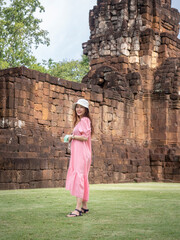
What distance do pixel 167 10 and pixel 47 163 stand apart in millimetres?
12129

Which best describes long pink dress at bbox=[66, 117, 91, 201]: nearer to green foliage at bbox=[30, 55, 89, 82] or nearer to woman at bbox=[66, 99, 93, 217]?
woman at bbox=[66, 99, 93, 217]

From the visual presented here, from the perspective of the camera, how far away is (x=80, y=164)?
5828 mm

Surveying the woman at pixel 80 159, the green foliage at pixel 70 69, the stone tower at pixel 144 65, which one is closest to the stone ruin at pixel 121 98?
the stone tower at pixel 144 65

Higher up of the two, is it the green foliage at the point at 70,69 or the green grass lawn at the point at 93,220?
the green foliage at the point at 70,69

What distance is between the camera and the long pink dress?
5.75 metres

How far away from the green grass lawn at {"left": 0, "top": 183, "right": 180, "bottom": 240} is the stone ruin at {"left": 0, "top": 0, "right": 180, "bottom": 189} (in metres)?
5.72

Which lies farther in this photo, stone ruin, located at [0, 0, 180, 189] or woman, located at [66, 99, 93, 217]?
stone ruin, located at [0, 0, 180, 189]

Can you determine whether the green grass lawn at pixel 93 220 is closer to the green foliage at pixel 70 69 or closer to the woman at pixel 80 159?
the woman at pixel 80 159

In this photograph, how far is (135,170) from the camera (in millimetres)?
17328

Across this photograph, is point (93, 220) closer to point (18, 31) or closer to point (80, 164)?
point (80, 164)

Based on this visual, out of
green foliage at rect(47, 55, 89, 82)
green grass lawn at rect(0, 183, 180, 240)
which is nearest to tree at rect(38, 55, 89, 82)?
green foliage at rect(47, 55, 89, 82)

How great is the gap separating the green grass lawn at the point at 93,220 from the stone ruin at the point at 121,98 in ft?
18.8

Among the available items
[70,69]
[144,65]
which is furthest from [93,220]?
[70,69]

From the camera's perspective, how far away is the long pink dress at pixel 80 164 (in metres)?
5.75
